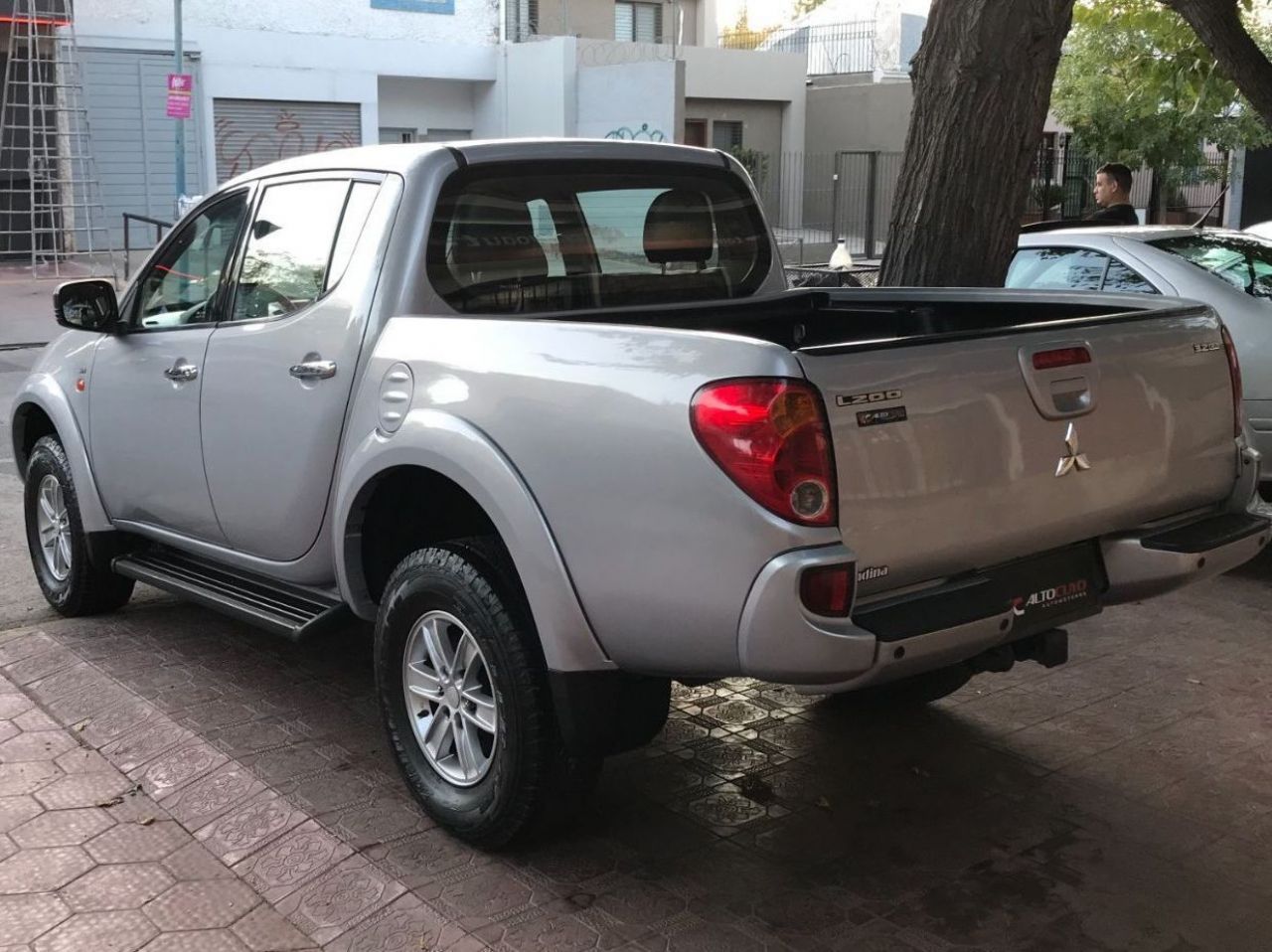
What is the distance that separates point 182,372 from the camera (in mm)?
5098

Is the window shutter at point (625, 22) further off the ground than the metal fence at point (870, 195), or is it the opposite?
the window shutter at point (625, 22)

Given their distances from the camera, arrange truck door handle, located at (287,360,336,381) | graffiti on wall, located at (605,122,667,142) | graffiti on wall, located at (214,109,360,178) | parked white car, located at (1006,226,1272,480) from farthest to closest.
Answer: graffiti on wall, located at (214,109,360,178) → graffiti on wall, located at (605,122,667,142) → parked white car, located at (1006,226,1272,480) → truck door handle, located at (287,360,336,381)

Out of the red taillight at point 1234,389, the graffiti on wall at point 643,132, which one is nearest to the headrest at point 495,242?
the red taillight at point 1234,389

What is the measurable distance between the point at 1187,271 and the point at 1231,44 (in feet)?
12.5

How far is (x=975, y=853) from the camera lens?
12.9 feet

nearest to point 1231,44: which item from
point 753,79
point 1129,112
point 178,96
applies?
point 1129,112

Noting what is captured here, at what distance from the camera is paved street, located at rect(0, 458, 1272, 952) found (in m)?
3.57

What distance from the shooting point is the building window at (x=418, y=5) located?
30.8 meters

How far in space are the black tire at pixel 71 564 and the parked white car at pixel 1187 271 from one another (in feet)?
16.1

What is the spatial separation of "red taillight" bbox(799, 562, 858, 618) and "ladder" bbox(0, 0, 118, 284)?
23.1 m

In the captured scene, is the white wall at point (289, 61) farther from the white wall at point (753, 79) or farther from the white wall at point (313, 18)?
the white wall at point (753, 79)

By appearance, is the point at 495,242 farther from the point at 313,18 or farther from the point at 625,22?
the point at 625,22

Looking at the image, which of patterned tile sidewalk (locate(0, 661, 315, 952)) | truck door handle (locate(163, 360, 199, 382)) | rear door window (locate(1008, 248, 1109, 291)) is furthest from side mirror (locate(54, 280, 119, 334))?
rear door window (locate(1008, 248, 1109, 291))

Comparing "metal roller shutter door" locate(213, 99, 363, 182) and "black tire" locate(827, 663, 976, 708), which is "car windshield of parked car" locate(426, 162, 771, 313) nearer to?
"black tire" locate(827, 663, 976, 708)
